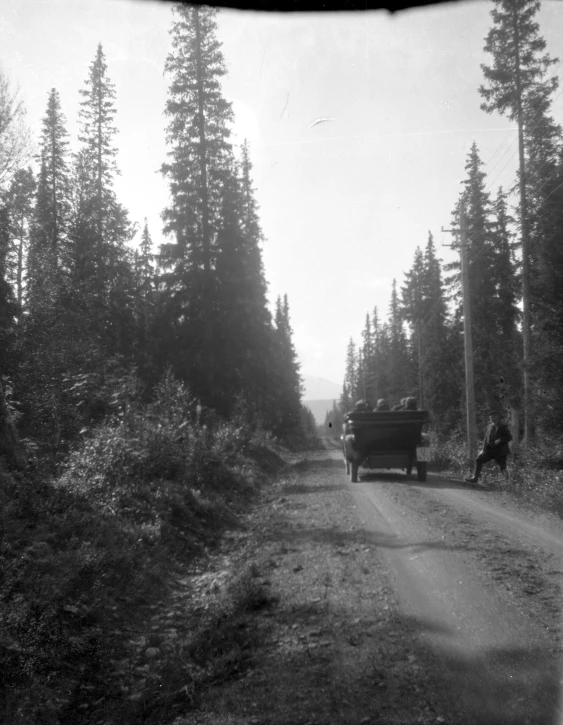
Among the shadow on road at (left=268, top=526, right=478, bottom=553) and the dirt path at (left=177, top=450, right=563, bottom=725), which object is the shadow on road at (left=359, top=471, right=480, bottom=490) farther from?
the shadow on road at (left=268, top=526, right=478, bottom=553)

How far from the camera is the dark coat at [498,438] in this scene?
13984 mm

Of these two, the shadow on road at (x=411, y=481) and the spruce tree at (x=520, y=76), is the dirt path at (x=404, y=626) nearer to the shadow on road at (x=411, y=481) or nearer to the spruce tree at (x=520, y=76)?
the shadow on road at (x=411, y=481)

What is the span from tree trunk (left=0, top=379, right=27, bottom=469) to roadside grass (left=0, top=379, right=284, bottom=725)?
0.93ft

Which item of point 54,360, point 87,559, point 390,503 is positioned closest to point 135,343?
point 54,360

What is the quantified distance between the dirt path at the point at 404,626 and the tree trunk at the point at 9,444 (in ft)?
12.7

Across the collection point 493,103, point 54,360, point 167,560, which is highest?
point 493,103

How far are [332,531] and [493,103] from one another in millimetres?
20300

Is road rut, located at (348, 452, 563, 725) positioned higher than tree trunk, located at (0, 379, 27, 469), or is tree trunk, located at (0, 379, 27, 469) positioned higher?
tree trunk, located at (0, 379, 27, 469)

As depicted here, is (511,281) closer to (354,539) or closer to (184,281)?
(184,281)

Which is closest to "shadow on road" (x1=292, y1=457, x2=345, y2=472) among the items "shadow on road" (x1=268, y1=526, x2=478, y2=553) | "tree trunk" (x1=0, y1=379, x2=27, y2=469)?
"shadow on road" (x1=268, y1=526, x2=478, y2=553)

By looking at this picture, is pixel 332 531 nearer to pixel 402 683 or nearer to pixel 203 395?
pixel 402 683

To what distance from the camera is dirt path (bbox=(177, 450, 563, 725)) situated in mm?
3607

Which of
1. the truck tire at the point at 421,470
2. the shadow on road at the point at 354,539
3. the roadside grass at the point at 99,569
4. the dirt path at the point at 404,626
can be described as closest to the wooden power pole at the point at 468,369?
the truck tire at the point at 421,470

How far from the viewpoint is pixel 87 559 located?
6453 mm
